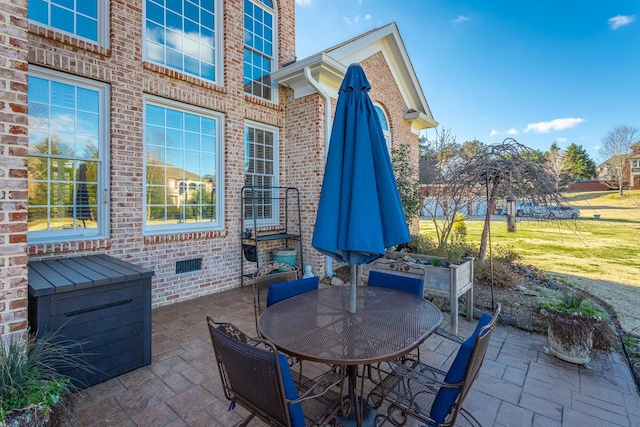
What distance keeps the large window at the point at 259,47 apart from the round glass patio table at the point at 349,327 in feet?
16.7

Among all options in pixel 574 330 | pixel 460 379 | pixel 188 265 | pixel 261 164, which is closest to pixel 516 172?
pixel 574 330

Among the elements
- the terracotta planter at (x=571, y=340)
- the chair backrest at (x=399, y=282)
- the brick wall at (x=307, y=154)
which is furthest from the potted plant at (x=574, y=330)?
the brick wall at (x=307, y=154)

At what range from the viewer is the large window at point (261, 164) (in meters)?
6.08

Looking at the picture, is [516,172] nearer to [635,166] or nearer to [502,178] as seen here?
[502,178]

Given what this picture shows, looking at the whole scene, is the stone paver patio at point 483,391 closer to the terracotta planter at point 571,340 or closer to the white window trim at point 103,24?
the terracotta planter at point 571,340

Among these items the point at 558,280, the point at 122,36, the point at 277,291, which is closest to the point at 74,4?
the point at 122,36

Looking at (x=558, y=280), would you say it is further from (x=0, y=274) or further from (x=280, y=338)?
(x=0, y=274)

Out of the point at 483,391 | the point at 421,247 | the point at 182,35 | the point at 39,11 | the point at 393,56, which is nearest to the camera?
the point at 483,391

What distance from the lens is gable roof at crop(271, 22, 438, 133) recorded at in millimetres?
5734

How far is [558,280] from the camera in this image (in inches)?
239

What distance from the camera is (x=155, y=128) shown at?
4738mm

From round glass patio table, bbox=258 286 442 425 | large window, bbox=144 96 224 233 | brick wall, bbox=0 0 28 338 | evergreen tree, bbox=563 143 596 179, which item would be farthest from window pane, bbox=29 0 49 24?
evergreen tree, bbox=563 143 596 179

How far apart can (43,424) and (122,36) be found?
15.4 feet

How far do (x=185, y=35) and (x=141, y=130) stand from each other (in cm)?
199
